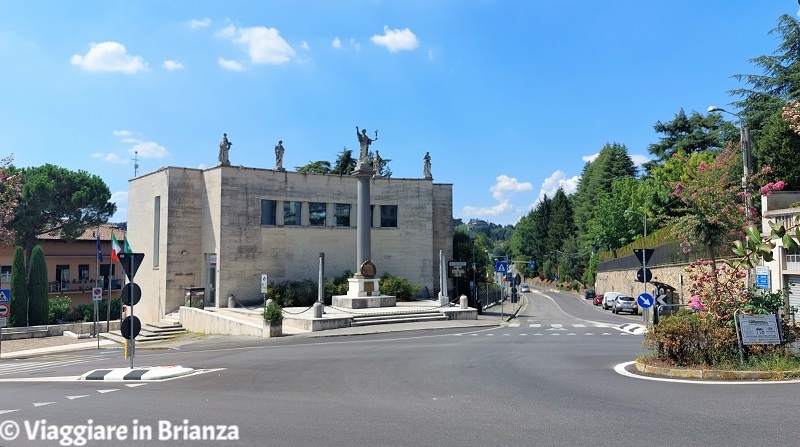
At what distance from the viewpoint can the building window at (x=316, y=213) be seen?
37.7m

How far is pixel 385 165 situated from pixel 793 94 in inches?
1857

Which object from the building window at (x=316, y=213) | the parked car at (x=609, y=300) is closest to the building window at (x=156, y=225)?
the building window at (x=316, y=213)

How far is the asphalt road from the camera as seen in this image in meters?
6.55

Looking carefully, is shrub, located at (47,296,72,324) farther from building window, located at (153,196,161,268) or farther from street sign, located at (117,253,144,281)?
street sign, located at (117,253,144,281)

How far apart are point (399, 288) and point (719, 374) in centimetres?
2644

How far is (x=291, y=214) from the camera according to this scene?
122ft

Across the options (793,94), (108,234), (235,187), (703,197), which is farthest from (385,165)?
(703,197)

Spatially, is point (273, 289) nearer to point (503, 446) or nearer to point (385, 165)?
point (503, 446)

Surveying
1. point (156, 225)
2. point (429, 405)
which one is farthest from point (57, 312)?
point (429, 405)

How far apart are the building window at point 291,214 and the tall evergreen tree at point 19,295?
61.3 feet

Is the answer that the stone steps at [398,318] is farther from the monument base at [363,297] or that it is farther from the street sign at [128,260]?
the street sign at [128,260]

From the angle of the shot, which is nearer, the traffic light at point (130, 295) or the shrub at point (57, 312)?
the traffic light at point (130, 295)

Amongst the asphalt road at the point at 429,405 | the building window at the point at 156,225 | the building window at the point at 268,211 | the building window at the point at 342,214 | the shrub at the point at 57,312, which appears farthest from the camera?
the shrub at the point at 57,312

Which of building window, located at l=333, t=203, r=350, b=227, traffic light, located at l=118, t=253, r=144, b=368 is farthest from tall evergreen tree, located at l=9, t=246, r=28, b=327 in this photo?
traffic light, located at l=118, t=253, r=144, b=368
